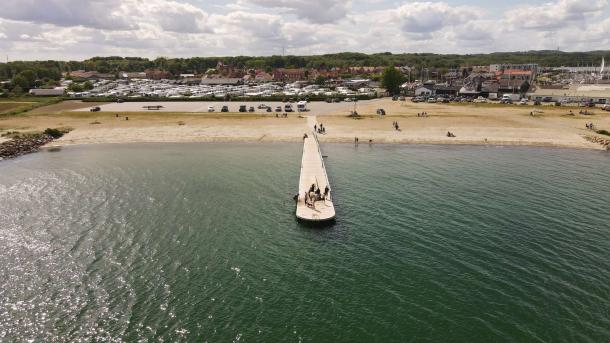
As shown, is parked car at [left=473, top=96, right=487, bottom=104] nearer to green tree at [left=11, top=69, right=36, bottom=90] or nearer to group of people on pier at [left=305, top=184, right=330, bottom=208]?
group of people on pier at [left=305, top=184, right=330, bottom=208]

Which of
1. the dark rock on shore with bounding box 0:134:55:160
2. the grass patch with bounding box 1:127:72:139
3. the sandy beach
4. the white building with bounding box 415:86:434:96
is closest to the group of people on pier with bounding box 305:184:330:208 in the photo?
the sandy beach

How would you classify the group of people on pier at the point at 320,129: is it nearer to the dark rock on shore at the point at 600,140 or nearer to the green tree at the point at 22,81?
the dark rock on shore at the point at 600,140

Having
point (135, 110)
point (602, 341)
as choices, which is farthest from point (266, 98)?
point (602, 341)

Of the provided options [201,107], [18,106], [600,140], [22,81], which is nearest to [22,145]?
[201,107]

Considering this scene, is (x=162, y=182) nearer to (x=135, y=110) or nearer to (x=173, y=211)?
(x=173, y=211)

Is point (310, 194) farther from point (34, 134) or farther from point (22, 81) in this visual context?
point (22, 81)

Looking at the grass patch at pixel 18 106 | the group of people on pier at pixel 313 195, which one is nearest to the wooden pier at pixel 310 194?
the group of people on pier at pixel 313 195

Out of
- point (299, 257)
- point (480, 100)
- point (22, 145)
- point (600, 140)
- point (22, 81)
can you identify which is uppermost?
point (22, 81)
